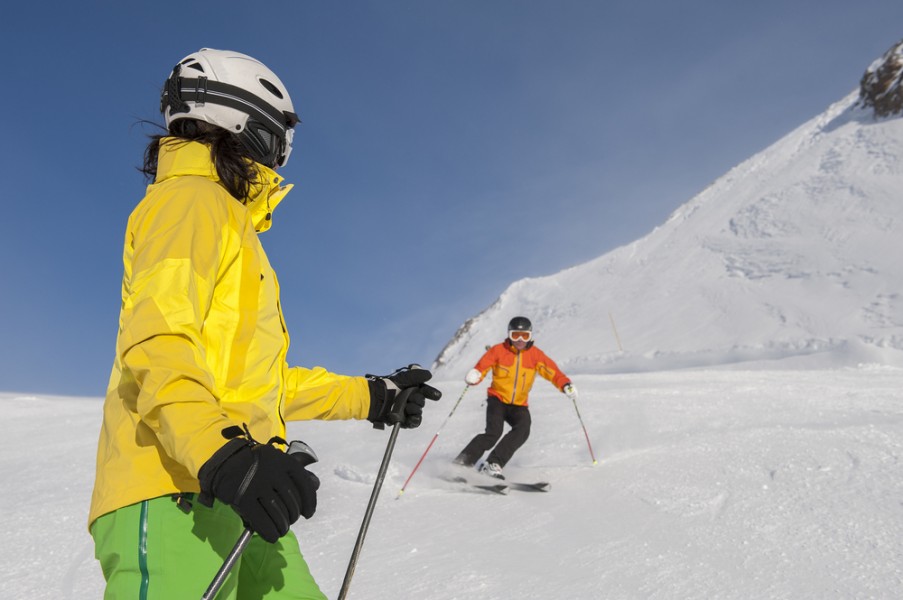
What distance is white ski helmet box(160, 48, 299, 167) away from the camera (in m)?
1.85

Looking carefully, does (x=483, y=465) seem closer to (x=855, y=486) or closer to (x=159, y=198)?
(x=855, y=486)

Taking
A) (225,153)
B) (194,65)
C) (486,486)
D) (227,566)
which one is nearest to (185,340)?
(227,566)

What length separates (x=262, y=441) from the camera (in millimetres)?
1603

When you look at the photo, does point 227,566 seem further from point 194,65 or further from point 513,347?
point 513,347

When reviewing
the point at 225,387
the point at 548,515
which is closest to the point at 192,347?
the point at 225,387

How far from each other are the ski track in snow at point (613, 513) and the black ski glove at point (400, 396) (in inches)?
37.5

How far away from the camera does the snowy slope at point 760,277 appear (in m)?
24.8

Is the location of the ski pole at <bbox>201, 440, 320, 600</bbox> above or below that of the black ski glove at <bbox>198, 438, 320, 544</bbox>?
below

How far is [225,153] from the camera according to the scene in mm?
1792

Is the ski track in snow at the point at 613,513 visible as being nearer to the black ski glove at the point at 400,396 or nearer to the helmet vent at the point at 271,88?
the black ski glove at the point at 400,396

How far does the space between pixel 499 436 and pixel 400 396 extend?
469cm

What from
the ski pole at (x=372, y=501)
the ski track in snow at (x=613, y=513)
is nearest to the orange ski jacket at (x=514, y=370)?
the ski track in snow at (x=613, y=513)

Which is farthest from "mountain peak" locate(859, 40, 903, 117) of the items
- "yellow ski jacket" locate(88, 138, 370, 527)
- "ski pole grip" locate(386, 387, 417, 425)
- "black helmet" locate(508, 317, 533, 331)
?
"yellow ski jacket" locate(88, 138, 370, 527)

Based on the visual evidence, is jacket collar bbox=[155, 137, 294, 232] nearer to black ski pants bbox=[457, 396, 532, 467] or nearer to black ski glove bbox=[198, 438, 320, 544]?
black ski glove bbox=[198, 438, 320, 544]
